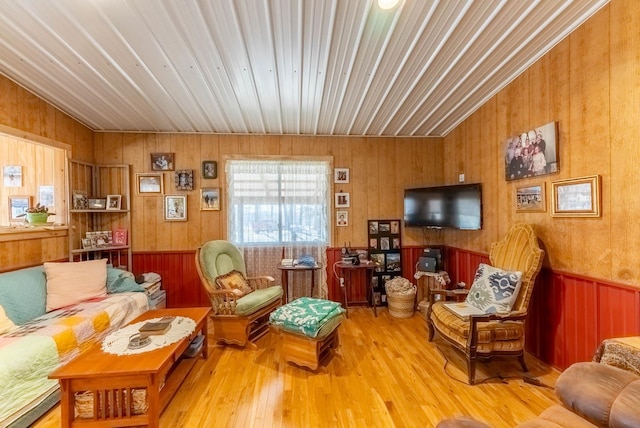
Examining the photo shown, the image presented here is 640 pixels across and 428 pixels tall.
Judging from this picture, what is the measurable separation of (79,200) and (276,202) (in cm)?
249

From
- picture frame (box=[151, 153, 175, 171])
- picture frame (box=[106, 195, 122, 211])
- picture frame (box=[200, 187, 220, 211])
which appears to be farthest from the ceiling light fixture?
picture frame (box=[106, 195, 122, 211])

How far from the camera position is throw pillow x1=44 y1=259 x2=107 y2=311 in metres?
2.70

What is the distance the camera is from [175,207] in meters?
3.97

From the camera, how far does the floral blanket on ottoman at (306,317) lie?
2393mm

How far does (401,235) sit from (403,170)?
103 cm

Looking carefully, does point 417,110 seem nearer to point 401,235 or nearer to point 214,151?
point 401,235

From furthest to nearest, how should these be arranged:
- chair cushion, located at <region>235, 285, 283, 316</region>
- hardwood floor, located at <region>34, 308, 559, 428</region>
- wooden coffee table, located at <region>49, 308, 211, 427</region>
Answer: chair cushion, located at <region>235, 285, 283, 316</region> < hardwood floor, located at <region>34, 308, 559, 428</region> < wooden coffee table, located at <region>49, 308, 211, 427</region>

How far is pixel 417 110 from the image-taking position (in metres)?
3.35

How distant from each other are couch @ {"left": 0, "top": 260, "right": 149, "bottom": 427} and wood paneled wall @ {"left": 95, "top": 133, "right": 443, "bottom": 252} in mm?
954

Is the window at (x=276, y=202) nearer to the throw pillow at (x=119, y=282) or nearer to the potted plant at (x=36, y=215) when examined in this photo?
the throw pillow at (x=119, y=282)

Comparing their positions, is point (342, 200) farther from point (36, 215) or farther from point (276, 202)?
point (36, 215)

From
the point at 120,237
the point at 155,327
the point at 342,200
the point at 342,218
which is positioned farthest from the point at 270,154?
the point at 155,327

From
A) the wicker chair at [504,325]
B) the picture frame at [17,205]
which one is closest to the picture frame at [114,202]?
the picture frame at [17,205]

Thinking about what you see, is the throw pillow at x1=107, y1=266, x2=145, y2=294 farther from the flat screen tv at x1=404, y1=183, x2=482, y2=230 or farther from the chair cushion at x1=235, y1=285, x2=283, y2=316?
the flat screen tv at x1=404, y1=183, x2=482, y2=230
